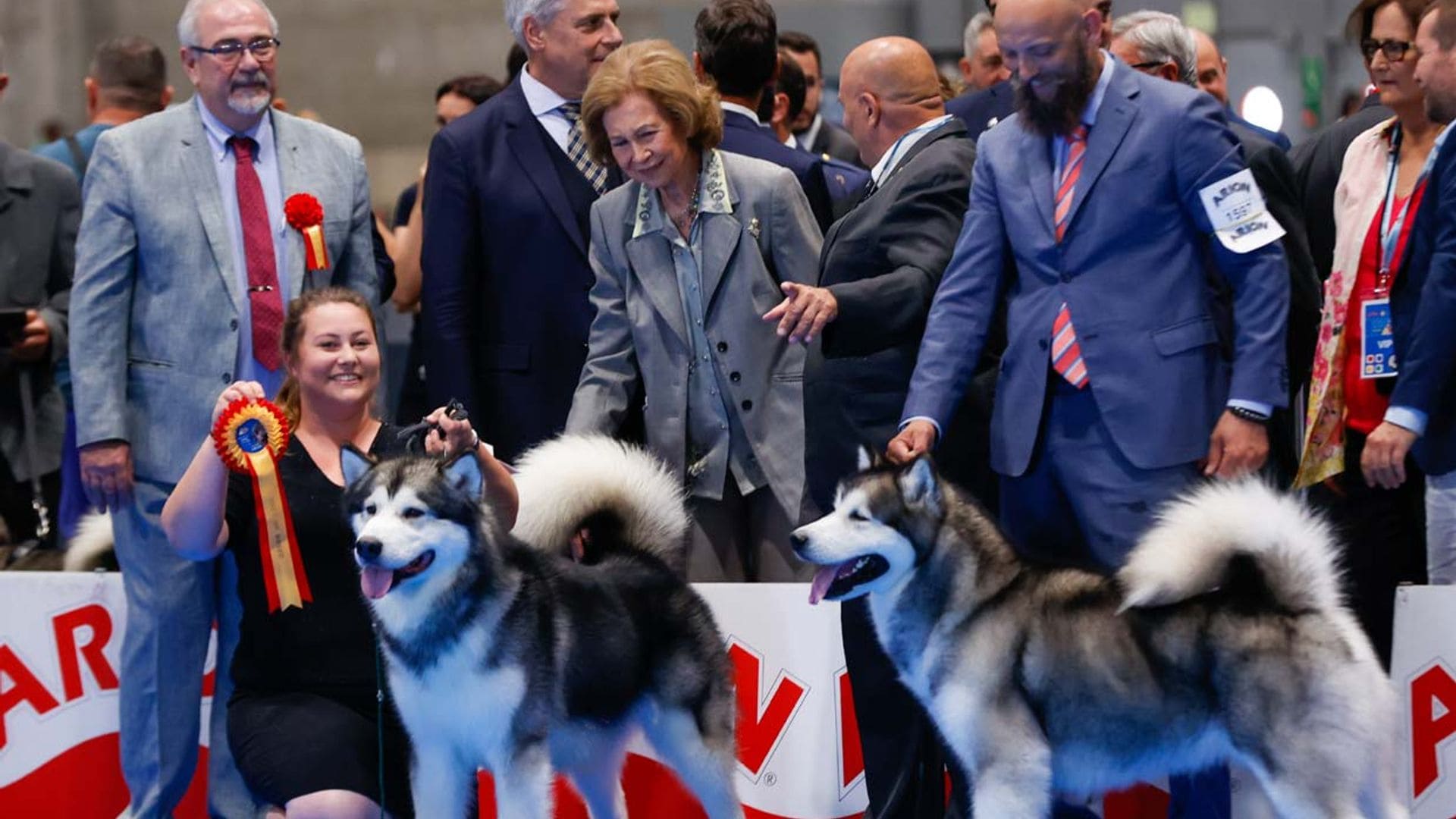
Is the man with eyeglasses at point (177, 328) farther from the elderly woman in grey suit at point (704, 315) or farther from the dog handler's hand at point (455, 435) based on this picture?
the dog handler's hand at point (455, 435)

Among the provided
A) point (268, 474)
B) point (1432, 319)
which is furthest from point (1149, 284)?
point (268, 474)

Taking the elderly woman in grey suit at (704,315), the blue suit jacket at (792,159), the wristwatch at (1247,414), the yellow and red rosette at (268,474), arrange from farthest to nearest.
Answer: the blue suit jacket at (792,159) < the elderly woman in grey suit at (704,315) < the yellow and red rosette at (268,474) < the wristwatch at (1247,414)

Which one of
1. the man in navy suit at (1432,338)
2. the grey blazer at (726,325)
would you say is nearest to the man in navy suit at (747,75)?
the grey blazer at (726,325)

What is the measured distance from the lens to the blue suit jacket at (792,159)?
16.6 ft

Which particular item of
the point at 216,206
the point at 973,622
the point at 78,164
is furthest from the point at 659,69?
the point at 78,164

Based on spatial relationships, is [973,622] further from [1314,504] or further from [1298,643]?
[1314,504]

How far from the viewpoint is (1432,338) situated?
4051mm

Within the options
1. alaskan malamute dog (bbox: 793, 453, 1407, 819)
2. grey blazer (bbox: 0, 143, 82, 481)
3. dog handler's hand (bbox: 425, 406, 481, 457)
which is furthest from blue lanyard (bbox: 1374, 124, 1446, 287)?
grey blazer (bbox: 0, 143, 82, 481)

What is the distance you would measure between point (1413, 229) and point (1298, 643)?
48.7 inches

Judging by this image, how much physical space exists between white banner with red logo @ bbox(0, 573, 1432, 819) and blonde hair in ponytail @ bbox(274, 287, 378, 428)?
1.06 m

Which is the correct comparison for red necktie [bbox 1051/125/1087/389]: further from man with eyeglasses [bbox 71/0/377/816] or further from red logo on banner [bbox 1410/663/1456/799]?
man with eyeglasses [bbox 71/0/377/816]

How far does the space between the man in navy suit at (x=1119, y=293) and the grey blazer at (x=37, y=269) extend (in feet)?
9.78

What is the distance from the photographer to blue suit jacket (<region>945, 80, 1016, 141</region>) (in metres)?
5.87

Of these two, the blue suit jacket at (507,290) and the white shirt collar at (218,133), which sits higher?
the white shirt collar at (218,133)
